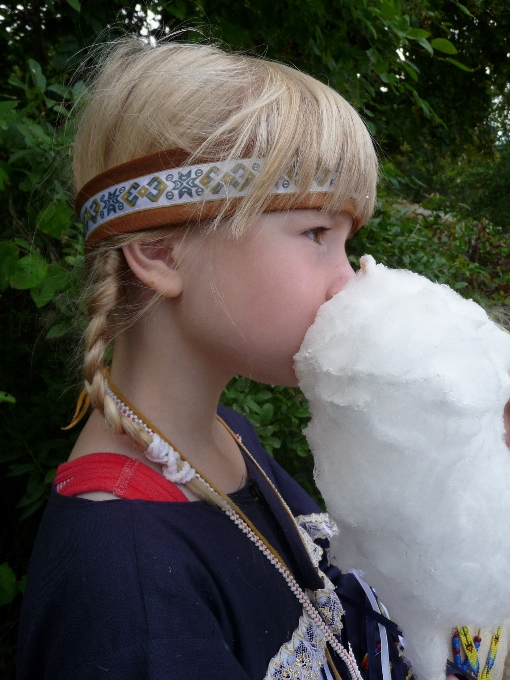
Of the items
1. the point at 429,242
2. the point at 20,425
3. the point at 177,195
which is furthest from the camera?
the point at 429,242

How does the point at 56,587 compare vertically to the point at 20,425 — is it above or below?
above

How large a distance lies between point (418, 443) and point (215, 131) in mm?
607

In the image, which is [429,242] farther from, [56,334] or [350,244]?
[56,334]

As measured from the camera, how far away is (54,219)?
1420 mm

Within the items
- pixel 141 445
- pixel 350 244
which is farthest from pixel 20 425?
pixel 350 244

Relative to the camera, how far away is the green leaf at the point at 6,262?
1.37m

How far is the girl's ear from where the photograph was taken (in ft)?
3.32

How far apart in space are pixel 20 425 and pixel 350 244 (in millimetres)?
1593

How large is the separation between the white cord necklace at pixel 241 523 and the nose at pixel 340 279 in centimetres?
39

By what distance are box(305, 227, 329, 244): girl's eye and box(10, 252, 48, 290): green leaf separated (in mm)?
686

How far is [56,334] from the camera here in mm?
1532

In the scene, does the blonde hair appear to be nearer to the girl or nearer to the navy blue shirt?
the girl

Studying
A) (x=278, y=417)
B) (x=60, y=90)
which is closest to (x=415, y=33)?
(x=60, y=90)

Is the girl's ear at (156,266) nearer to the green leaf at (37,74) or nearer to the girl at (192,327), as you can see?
the girl at (192,327)
